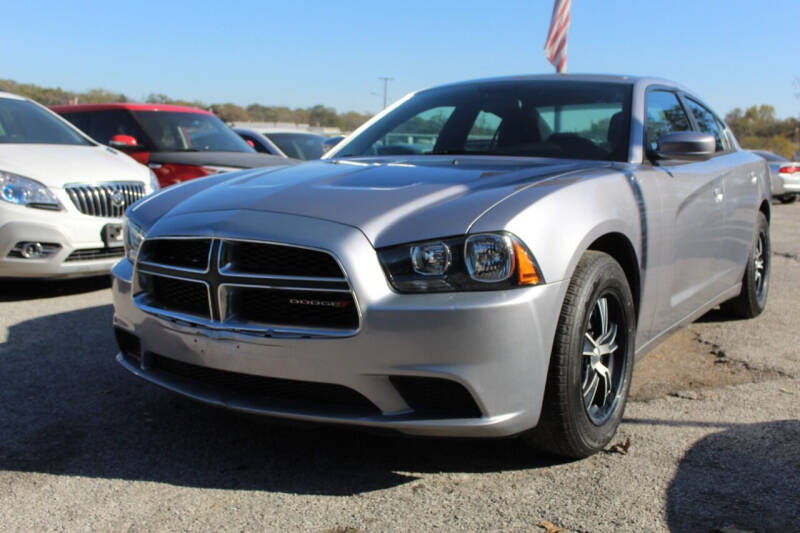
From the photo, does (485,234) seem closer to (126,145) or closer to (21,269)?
(21,269)

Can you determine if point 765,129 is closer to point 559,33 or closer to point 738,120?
point 738,120

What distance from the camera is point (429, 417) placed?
262cm

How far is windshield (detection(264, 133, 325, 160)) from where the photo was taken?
518 inches

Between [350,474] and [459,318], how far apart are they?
31.6 inches

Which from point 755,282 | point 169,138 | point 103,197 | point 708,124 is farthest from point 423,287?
point 169,138

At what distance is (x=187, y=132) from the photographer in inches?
349

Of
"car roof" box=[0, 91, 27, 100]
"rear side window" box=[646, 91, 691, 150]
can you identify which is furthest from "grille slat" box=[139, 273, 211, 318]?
"car roof" box=[0, 91, 27, 100]

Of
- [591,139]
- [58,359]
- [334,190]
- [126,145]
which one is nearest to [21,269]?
[58,359]

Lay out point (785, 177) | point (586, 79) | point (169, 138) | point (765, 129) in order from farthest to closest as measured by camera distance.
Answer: point (765, 129)
point (785, 177)
point (169, 138)
point (586, 79)

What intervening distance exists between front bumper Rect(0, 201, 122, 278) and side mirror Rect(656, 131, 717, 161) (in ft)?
14.3

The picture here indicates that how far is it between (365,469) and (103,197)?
428 cm

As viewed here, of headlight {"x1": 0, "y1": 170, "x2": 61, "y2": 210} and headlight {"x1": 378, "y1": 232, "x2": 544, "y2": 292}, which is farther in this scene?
headlight {"x1": 0, "y1": 170, "x2": 61, "y2": 210}

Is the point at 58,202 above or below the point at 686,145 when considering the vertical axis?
below

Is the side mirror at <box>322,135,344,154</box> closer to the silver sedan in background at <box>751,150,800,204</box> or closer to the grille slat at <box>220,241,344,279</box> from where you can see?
the grille slat at <box>220,241,344,279</box>
